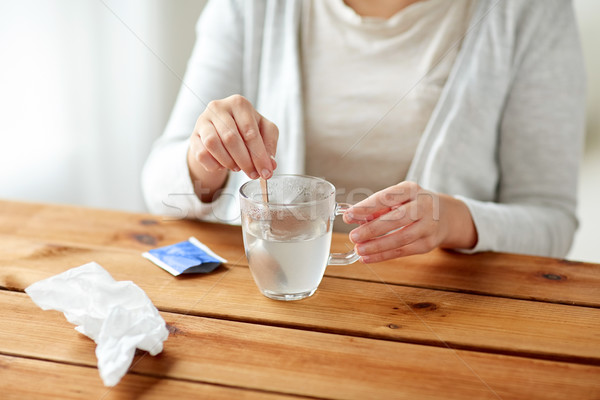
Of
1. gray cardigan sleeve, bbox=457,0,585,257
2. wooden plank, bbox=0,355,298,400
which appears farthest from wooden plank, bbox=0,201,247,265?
gray cardigan sleeve, bbox=457,0,585,257

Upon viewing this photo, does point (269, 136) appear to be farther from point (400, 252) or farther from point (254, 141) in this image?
point (400, 252)

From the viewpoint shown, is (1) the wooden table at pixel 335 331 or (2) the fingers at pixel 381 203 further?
(2) the fingers at pixel 381 203

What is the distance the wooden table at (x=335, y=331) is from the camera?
1.55 feet

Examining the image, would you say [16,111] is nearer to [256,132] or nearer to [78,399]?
[256,132]

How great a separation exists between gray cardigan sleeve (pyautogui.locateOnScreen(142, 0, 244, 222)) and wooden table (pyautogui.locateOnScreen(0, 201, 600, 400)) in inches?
4.9

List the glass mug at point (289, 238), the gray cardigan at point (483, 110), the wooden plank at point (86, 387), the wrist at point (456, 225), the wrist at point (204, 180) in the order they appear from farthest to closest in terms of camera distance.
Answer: the gray cardigan at point (483, 110) → the wrist at point (204, 180) → the wrist at point (456, 225) → the glass mug at point (289, 238) → the wooden plank at point (86, 387)

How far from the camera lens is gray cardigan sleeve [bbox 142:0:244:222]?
0.87 m

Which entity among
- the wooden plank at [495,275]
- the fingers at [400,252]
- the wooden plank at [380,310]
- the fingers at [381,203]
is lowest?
the wooden plank at [495,275]

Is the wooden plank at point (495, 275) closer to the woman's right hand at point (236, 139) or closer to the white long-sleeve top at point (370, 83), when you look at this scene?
the woman's right hand at point (236, 139)

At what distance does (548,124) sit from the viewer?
0.96m

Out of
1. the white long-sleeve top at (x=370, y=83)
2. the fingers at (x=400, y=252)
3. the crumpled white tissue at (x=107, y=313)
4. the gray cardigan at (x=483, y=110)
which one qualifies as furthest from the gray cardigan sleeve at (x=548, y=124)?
the crumpled white tissue at (x=107, y=313)

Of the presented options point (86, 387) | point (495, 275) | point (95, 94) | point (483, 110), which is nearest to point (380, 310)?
point (495, 275)

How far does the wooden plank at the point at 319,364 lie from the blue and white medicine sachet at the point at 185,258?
4.7 inches

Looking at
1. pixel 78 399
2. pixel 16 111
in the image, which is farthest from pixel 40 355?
pixel 16 111
